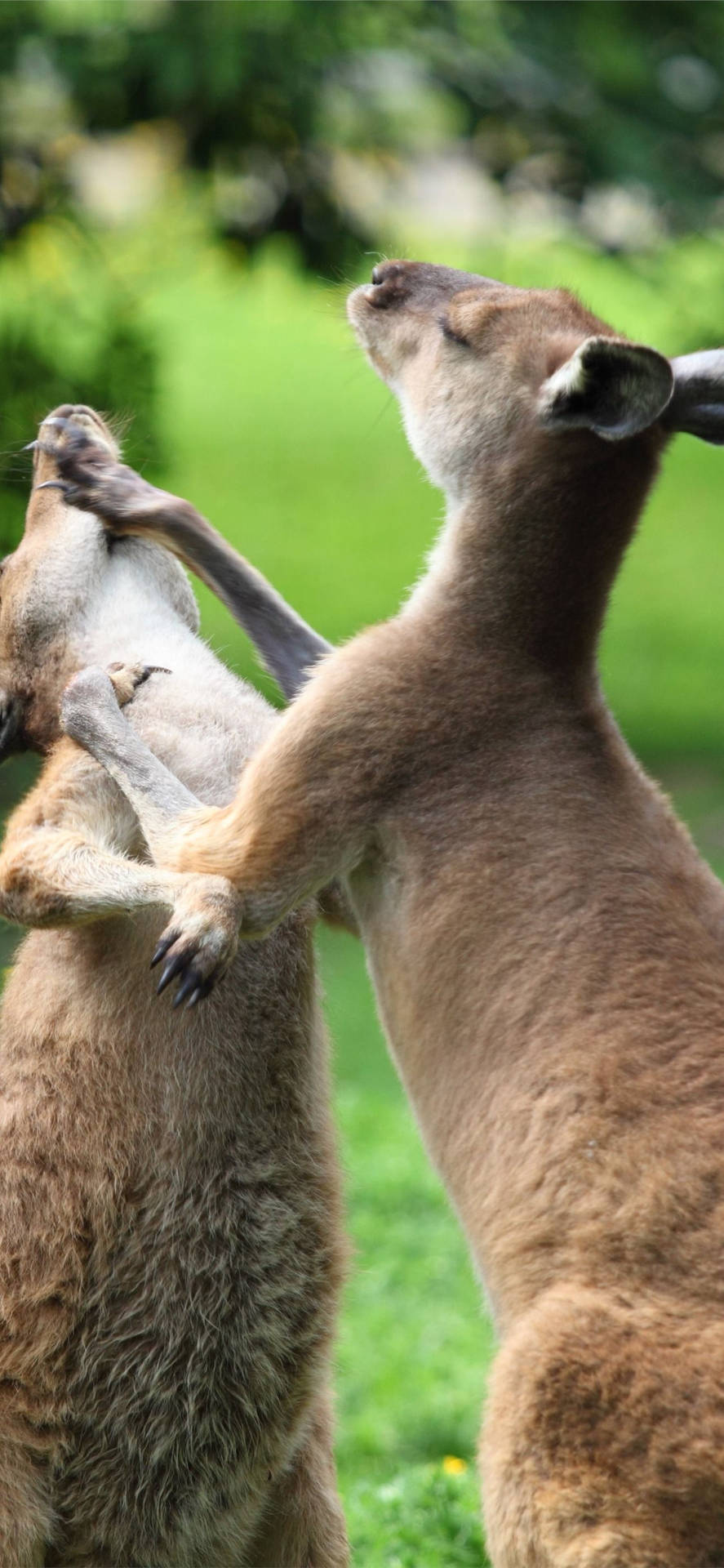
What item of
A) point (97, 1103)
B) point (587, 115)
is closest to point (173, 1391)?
point (97, 1103)

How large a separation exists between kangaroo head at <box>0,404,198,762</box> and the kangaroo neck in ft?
2.54

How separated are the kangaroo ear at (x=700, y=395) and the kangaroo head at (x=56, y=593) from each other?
1.23 meters

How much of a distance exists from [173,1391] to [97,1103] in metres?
0.61

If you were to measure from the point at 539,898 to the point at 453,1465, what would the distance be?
2782mm

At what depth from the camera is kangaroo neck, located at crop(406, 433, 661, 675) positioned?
378cm

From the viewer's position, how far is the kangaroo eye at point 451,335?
156 inches

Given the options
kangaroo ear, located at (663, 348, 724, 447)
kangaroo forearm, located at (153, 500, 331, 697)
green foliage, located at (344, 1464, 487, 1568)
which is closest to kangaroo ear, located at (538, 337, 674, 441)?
kangaroo ear, located at (663, 348, 724, 447)

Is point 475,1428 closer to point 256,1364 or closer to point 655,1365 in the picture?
point 256,1364

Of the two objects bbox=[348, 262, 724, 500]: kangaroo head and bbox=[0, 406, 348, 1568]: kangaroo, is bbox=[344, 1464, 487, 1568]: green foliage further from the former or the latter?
bbox=[348, 262, 724, 500]: kangaroo head

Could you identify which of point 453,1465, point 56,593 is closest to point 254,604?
point 56,593

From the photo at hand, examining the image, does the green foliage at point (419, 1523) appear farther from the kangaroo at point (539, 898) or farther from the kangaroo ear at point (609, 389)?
the kangaroo ear at point (609, 389)

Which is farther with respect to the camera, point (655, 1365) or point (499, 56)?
point (499, 56)

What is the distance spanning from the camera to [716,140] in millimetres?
11844

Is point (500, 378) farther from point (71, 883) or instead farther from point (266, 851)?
point (71, 883)
